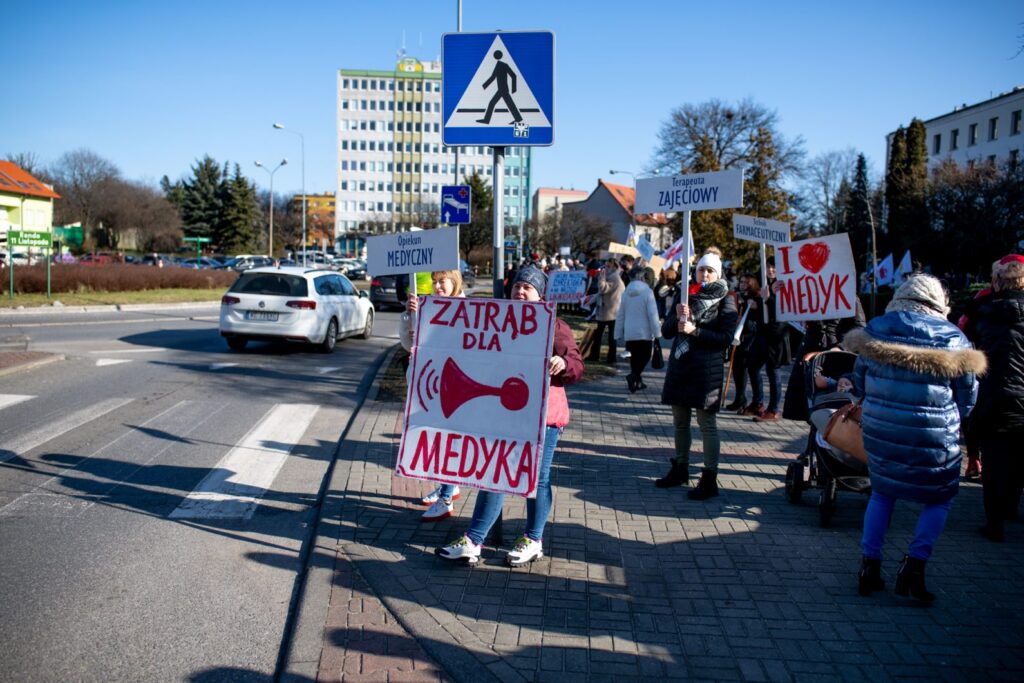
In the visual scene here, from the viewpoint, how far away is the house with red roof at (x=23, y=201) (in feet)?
186

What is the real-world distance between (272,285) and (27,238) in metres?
16.9

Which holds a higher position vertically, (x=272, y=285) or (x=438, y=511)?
(x=272, y=285)

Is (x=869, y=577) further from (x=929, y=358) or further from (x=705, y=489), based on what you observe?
(x=705, y=489)

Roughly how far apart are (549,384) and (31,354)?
11361 millimetres

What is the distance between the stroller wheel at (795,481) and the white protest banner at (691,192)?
2.04m

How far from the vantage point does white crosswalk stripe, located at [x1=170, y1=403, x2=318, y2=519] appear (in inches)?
234

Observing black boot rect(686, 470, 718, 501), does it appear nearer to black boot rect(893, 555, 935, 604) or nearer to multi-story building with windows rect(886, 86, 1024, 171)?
black boot rect(893, 555, 935, 604)

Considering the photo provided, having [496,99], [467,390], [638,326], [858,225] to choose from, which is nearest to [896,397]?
[467,390]

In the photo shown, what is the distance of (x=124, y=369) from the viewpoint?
12.4 m

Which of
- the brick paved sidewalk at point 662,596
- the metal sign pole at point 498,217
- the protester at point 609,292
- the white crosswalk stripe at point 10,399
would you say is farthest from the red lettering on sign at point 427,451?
the protester at point 609,292

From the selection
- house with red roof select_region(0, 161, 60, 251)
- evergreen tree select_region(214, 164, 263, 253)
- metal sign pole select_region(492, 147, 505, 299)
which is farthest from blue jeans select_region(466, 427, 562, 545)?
evergreen tree select_region(214, 164, 263, 253)

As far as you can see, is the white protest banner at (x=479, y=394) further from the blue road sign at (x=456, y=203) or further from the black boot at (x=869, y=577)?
the blue road sign at (x=456, y=203)

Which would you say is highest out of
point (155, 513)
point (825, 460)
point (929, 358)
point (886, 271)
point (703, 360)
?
point (886, 271)

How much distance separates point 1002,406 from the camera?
5.30 m
